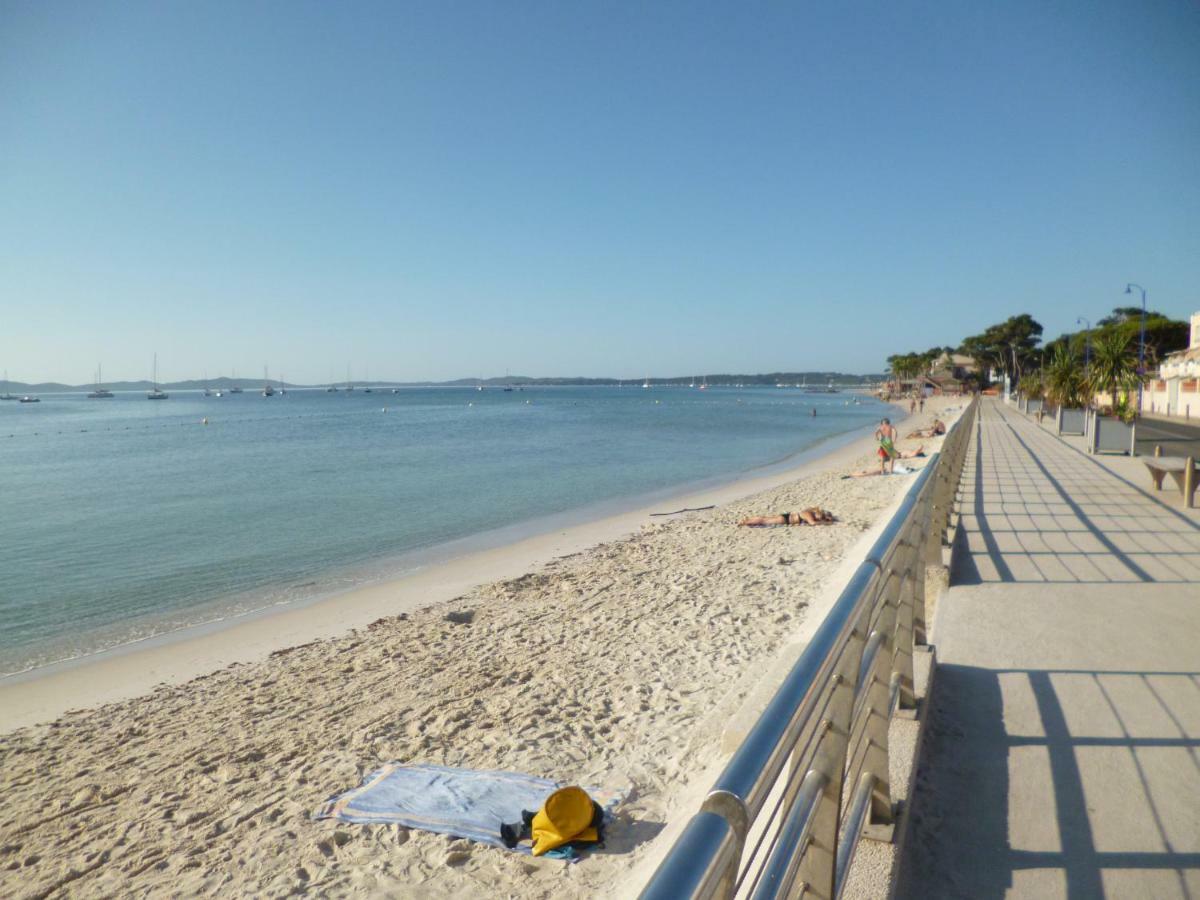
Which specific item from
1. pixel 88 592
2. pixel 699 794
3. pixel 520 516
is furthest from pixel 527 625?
pixel 520 516

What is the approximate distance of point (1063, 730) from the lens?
339 centimetres

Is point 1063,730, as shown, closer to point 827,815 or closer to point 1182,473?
point 827,815

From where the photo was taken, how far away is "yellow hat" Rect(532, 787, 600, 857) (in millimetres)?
3824

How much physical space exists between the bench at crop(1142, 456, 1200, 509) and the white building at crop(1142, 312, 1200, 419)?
2915cm

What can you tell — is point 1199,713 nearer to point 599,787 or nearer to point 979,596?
point 979,596

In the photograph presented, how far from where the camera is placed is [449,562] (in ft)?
43.3

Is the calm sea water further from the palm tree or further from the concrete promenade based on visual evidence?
the palm tree

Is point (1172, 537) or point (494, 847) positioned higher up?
point (1172, 537)

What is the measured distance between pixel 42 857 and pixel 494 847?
2.86m

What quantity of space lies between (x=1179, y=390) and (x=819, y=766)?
145ft

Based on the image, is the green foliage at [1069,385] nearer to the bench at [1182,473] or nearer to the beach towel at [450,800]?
the bench at [1182,473]

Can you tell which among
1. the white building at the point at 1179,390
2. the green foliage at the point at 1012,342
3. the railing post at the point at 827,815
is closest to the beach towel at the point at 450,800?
the railing post at the point at 827,815

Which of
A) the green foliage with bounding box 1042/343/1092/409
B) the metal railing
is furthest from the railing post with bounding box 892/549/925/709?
the green foliage with bounding box 1042/343/1092/409

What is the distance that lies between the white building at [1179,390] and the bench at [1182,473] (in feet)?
95.6
